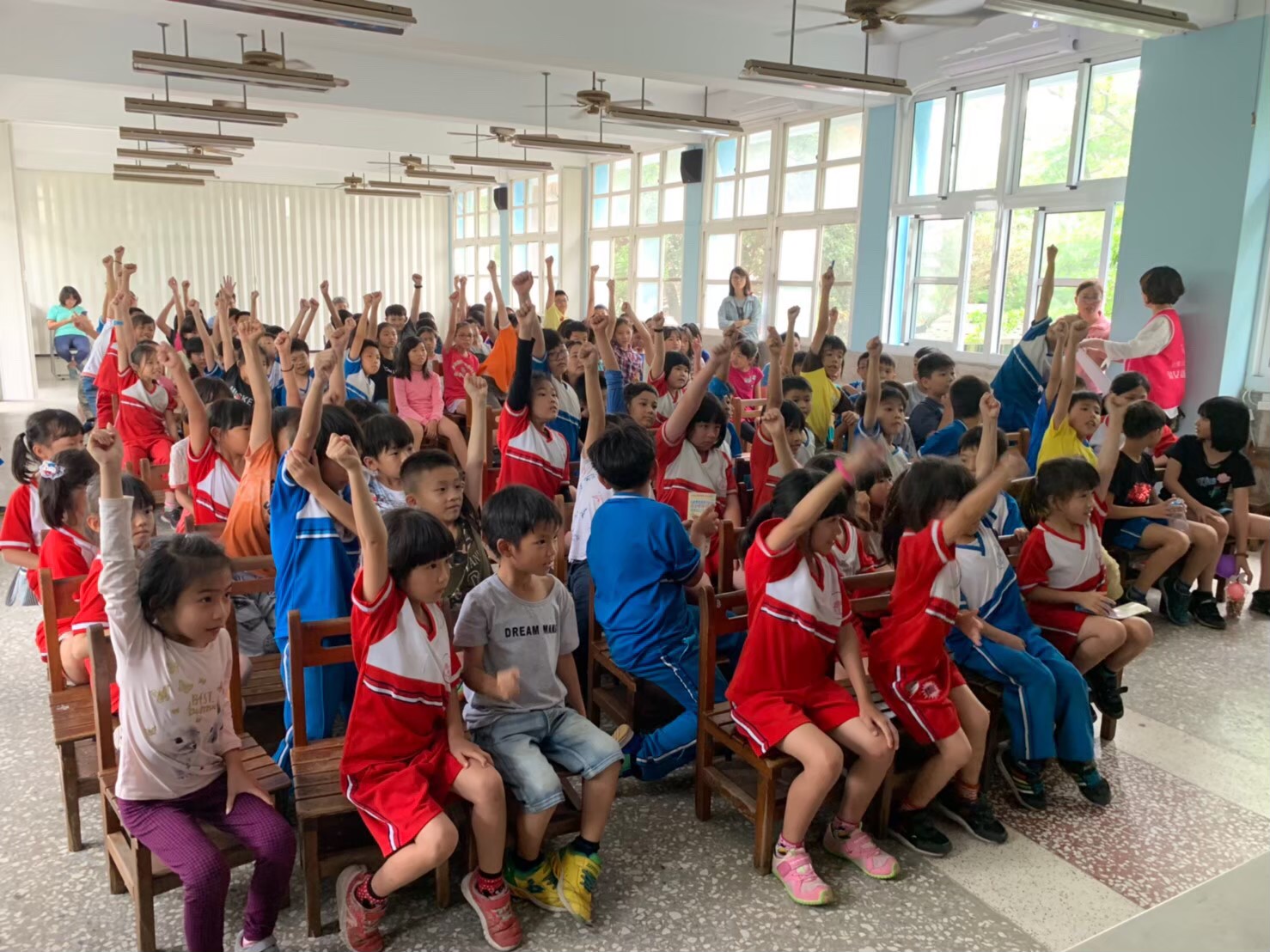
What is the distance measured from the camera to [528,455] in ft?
10.9

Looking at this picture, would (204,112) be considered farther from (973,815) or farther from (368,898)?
(973,815)

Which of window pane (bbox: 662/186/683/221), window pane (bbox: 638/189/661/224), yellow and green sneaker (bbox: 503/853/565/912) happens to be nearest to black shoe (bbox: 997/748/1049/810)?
yellow and green sneaker (bbox: 503/853/565/912)

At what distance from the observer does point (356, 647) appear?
1.86 m

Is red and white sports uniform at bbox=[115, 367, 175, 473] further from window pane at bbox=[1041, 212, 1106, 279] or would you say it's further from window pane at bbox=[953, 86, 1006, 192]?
window pane at bbox=[953, 86, 1006, 192]

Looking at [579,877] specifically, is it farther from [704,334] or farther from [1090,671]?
[704,334]

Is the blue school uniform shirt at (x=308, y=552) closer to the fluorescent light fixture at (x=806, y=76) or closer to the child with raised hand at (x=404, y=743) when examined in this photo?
the child with raised hand at (x=404, y=743)

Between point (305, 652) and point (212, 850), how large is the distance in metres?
0.41

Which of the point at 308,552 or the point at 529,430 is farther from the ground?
the point at 529,430

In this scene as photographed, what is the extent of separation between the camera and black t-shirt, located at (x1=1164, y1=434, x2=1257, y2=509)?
13.9 feet

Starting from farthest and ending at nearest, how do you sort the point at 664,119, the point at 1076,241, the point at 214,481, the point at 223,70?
the point at 664,119, the point at 1076,241, the point at 223,70, the point at 214,481

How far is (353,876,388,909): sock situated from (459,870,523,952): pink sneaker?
191 mm

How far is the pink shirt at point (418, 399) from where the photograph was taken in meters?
5.39

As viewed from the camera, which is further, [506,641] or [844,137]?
[844,137]

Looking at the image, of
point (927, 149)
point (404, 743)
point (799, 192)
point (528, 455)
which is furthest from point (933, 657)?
point (799, 192)
